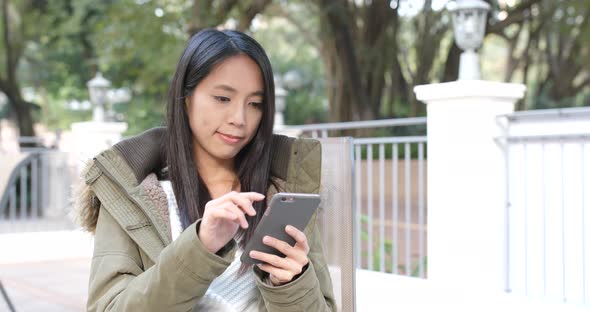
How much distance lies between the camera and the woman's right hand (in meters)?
1.26

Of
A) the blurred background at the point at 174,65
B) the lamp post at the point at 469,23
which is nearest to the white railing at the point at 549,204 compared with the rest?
the lamp post at the point at 469,23

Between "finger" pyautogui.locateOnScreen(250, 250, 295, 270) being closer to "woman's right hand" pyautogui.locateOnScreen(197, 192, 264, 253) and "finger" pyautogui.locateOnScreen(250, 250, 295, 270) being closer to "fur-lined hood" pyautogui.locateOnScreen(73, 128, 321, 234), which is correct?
"woman's right hand" pyautogui.locateOnScreen(197, 192, 264, 253)

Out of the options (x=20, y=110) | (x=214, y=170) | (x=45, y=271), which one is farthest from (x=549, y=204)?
(x=20, y=110)

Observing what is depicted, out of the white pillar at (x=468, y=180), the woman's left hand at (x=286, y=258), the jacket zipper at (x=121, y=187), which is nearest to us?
the woman's left hand at (x=286, y=258)

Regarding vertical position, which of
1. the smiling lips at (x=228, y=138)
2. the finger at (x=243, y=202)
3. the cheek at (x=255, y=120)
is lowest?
the finger at (x=243, y=202)

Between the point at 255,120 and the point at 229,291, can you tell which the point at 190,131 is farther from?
the point at 229,291

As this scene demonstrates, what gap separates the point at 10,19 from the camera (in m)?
15.9

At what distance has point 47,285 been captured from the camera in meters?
5.56

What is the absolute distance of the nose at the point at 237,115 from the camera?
5.29 ft

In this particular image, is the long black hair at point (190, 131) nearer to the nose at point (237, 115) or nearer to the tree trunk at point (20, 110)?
the nose at point (237, 115)

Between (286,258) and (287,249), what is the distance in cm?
3

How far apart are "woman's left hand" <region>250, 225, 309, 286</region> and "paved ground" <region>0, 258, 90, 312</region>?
3282 millimetres

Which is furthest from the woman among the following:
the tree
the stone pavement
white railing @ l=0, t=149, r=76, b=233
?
the tree

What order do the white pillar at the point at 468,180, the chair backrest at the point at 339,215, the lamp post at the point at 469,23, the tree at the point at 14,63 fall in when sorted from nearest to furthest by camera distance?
the chair backrest at the point at 339,215
the white pillar at the point at 468,180
the lamp post at the point at 469,23
the tree at the point at 14,63
